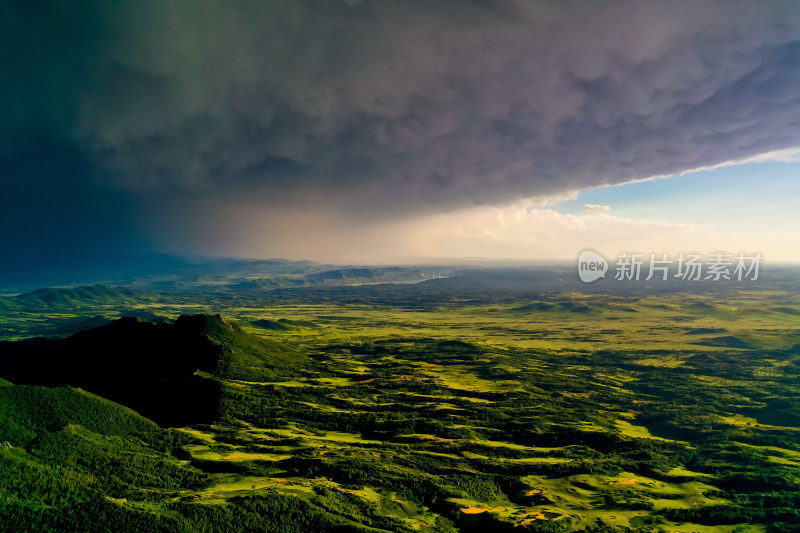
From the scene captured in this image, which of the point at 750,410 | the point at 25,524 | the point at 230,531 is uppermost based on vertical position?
the point at 25,524

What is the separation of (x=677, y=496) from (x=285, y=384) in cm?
12742

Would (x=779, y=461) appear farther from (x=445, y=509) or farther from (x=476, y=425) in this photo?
(x=445, y=509)

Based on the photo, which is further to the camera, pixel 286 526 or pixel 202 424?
pixel 202 424

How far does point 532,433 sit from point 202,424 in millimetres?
97332

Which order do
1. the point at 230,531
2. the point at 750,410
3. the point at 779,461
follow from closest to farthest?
the point at 230,531
the point at 779,461
the point at 750,410

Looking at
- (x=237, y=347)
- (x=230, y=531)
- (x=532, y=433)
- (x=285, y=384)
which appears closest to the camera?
(x=230, y=531)

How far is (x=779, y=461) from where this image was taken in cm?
10319

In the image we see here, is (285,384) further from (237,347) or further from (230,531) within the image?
(230,531)

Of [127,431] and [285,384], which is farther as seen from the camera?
[285,384]

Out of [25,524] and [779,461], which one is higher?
[25,524]

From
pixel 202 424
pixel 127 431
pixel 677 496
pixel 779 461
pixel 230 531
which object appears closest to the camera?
pixel 230 531

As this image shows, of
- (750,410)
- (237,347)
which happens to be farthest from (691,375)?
(237,347)

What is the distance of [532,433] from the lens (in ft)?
394

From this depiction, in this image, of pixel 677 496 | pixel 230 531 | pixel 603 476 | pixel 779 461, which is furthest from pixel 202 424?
pixel 779 461
